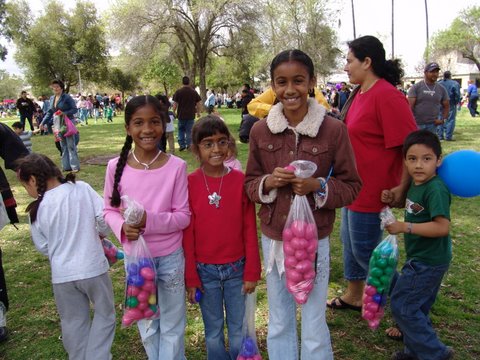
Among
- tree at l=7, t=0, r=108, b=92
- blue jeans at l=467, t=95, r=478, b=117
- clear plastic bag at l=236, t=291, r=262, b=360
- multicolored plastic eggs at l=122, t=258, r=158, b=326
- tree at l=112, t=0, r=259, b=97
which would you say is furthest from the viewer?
tree at l=7, t=0, r=108, b=92

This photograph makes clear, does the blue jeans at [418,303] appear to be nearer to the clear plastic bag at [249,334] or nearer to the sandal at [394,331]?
the sandal at [394,331]

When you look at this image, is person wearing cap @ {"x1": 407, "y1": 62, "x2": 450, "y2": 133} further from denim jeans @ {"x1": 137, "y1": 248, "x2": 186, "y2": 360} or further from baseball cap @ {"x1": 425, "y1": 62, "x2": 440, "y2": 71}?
denim jeans @ {"x1": 137, "y1": 248, "x2": 186, "y2": 360}

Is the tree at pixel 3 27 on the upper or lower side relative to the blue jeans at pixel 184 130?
upper

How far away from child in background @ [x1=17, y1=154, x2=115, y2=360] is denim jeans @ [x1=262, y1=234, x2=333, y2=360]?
3.48ft

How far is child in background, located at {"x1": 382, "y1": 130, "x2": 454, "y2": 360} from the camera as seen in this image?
7.79 feet

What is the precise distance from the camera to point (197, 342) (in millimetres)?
3057

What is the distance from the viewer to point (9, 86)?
100438mm

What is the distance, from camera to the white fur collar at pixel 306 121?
2.10m

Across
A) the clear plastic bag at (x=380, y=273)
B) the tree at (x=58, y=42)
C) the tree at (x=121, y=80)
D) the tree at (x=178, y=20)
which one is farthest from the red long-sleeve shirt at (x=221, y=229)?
the tree at (x=121, y=80)

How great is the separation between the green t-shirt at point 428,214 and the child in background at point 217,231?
0.99 metres

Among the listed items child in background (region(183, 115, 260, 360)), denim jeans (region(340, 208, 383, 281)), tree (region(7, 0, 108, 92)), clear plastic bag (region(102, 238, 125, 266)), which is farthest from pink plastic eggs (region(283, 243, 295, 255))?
tree (region(7, 0, 108, 92))

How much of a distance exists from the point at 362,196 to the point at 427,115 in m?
5.94

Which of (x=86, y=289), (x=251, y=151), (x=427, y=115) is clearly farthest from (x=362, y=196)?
(x=427, y=115)

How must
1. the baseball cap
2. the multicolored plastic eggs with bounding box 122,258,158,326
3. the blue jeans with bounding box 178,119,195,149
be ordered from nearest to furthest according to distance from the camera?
the multicolored plastic eggs with bounding box 122,258,158,326, the baseball cap, the blue jeans with bounding box 178,119,195,149
